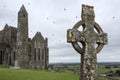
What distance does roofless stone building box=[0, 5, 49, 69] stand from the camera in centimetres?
9375

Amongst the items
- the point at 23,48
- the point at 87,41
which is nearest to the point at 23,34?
the point at 23,48

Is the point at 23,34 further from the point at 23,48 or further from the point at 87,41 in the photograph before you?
the point at 87,41

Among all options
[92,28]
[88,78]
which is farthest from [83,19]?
[88,78]

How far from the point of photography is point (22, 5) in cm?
9606

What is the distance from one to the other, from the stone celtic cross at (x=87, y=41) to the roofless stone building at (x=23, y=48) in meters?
77.6

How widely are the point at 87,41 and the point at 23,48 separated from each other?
82146 mm

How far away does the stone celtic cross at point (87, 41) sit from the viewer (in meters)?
12.7

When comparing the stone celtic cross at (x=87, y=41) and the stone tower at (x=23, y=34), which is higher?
the stone tower at (x=23, y=34)

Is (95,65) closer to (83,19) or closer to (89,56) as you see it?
(89,56)

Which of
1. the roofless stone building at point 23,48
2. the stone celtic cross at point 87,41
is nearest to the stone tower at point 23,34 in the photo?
the roofless stone building at point 23,48

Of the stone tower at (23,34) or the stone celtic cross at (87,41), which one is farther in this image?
the stone tower at (23,34)

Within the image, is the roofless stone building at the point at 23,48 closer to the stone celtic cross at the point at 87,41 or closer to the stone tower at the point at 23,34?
the stone tower at the point at 23,34

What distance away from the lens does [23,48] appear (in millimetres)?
94438

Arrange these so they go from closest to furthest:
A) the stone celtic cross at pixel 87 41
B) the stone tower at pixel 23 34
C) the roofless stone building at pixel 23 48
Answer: the stone celtic cross at pixel 87 41, the stone tower at pixel 23 34, the roofless stone building at pixel 23 48
